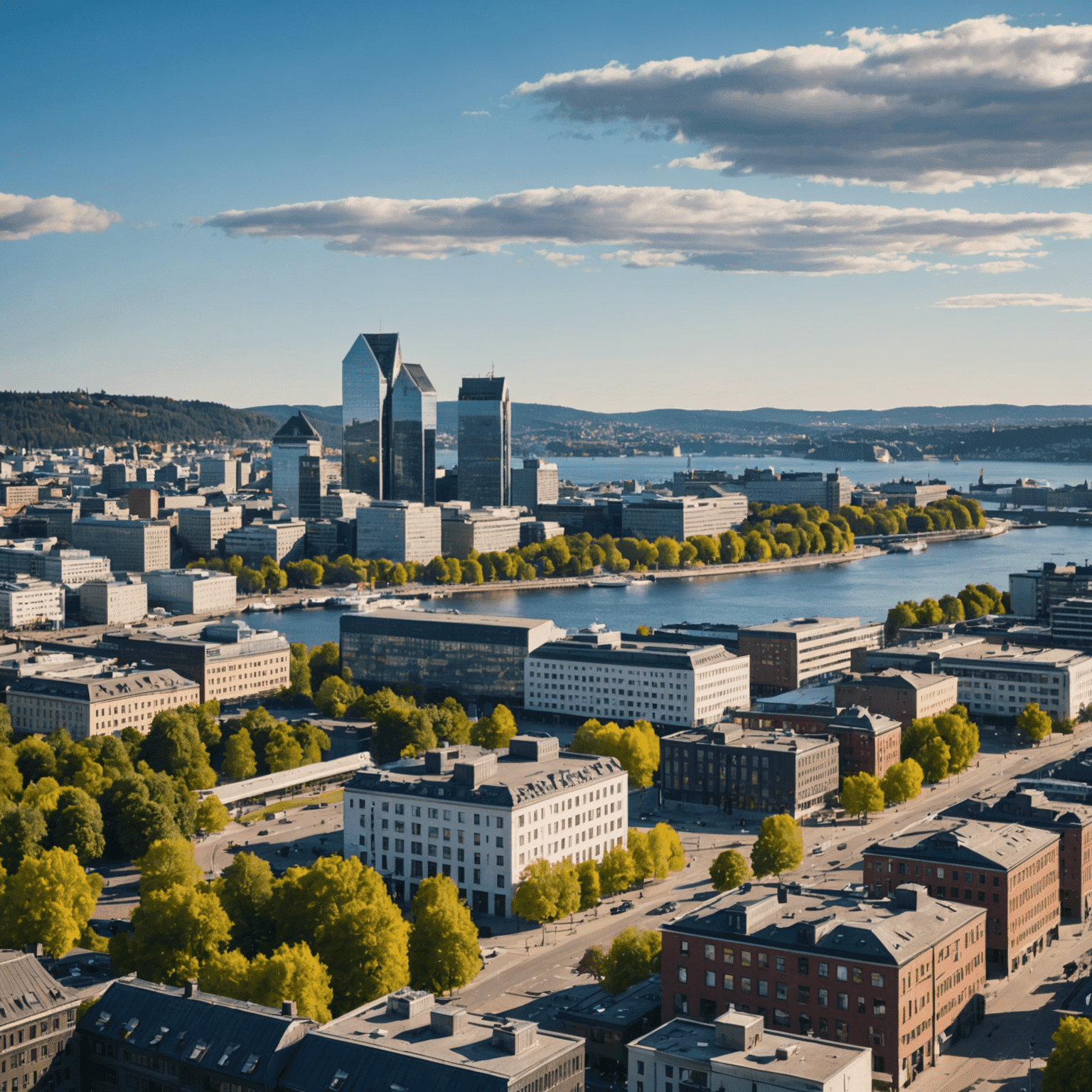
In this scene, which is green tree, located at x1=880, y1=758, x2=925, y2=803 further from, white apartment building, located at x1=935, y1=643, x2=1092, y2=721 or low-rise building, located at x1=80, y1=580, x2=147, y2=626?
low-rise building, located at x1=80, y1=580, x2=147, y2=626

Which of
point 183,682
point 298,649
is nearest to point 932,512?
point 298,649

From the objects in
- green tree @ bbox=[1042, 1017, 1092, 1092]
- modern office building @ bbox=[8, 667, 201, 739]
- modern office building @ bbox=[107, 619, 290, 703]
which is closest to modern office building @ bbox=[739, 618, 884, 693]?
modern office building @ bbox=[107, 619, 290, 703]

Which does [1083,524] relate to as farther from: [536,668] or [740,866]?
[740,866]

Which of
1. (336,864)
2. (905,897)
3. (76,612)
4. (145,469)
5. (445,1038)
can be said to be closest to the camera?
(445,1038)

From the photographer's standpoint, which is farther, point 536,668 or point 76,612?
point 76,612

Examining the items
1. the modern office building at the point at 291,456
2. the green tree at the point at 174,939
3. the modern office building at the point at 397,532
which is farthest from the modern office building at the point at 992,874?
the modern office building at the point at 291,456

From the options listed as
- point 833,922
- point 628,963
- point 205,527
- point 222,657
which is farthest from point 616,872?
point 205,527
